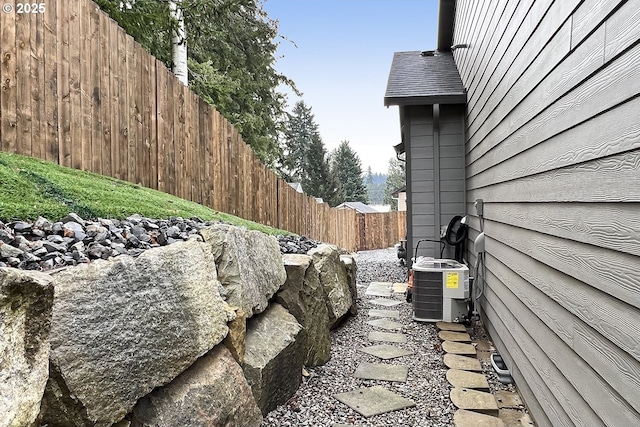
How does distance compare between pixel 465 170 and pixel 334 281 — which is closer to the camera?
pixel 334 281

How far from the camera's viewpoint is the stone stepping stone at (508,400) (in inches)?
101

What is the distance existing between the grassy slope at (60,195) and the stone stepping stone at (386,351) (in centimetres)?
192

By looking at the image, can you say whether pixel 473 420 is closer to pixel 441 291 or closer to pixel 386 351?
pixel 386 351

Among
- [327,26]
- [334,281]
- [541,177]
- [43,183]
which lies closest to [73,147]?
[43,183]

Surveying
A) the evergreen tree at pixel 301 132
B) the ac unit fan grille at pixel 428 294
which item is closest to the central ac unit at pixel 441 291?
the ac unit fan grille at pixel 428 294

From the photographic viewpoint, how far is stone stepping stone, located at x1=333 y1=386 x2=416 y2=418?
249 centimetres

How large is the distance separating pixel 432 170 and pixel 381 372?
134 inches

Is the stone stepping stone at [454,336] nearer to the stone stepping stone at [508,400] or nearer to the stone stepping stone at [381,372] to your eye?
the stone stepping stone at [381,372]

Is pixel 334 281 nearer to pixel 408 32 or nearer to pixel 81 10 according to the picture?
pixel 81 10

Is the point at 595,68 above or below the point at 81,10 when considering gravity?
below

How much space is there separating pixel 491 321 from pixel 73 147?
3.91 m

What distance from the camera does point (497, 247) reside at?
Result: 11.2 feet

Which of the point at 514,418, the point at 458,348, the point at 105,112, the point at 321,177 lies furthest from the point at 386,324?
the point at 321,177

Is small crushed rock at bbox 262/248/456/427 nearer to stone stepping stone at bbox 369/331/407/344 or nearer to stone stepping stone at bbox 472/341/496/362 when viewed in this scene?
stone stepping stone at bbox 369/331/407/344
